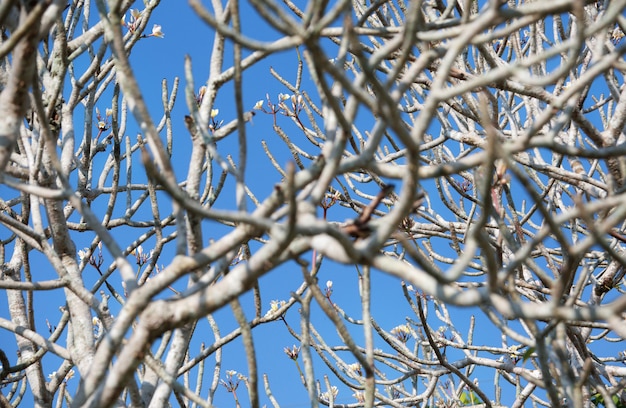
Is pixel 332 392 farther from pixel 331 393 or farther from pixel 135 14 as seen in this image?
pixel 135 14

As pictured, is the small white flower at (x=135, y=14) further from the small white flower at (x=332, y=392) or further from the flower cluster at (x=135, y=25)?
the small white flower at (x=332, y=392)

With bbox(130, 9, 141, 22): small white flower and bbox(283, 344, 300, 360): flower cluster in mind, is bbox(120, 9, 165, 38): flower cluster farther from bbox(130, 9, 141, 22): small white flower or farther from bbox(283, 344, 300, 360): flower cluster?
bbox(283, 344, 300, 360): flower cluster

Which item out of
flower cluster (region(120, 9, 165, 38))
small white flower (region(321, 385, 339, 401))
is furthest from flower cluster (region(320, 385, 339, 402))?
flower cluster (region(120, 9, 165, 38))

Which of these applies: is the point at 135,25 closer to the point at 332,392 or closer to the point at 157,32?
the point at 157,32

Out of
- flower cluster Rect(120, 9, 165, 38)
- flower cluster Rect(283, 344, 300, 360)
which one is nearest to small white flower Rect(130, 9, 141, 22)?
flower cluster Rect(120, 9, 165, 38)

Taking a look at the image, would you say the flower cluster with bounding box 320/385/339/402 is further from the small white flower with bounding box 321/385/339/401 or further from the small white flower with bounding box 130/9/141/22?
the small white flower with bounding box 130/9/141/22

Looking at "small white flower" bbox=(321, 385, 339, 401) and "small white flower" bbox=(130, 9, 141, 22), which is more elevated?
"small white flower" bbox=(130, 9, 141, 22)

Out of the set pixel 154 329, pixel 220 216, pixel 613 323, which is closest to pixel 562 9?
pixel 613 323

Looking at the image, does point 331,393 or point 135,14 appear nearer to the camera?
point 331,393

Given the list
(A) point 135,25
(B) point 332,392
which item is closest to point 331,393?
(B) point 332,392

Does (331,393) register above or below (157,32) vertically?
below

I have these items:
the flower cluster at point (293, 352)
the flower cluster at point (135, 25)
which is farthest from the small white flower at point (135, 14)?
the flower cluster at point (293, 352)

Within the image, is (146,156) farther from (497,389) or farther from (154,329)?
(497,389)

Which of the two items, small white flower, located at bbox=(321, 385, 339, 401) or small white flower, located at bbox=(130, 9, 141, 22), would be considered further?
small white flower, located at bbox=(130, 9, 141, 22)
